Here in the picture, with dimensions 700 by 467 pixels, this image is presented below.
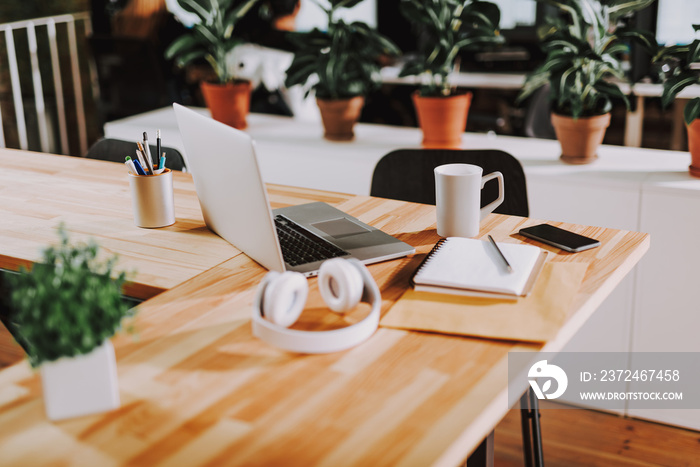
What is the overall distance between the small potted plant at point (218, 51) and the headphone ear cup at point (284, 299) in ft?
5.80

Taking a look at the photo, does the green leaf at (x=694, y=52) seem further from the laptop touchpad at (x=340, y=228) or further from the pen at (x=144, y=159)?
the pen at (x=144, y=159)

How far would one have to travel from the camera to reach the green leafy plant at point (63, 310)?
75cm

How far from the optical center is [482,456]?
3.87 ft

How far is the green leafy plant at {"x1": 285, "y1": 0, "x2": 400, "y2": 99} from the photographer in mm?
2412

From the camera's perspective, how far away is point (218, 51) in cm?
257

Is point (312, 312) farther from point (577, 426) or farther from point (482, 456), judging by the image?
point (577, 426)

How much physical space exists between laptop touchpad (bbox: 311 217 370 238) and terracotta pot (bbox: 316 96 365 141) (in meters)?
1.09

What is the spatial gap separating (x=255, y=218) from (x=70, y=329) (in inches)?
17.0

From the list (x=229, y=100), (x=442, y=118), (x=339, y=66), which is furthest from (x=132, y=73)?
(x=442, y=118)

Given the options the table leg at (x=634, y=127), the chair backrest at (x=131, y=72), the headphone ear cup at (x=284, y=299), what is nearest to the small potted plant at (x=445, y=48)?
the headphone ear cup at (x=284, y=299)

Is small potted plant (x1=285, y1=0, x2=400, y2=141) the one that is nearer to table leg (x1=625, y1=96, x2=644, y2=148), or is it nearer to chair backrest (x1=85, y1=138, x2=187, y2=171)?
chair backrest (x1=85, y1=138, x2=187, y2=171)

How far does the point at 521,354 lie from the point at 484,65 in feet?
12.6

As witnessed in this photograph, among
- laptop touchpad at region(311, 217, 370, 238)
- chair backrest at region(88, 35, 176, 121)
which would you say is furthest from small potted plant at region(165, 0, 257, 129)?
chair backrest at region(88, 35, 176, 121)

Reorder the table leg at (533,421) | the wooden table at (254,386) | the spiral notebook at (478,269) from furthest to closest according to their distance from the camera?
the table leg at (533,421) < the spiral notebook at (478,269) < the wooden table at (254,386)
